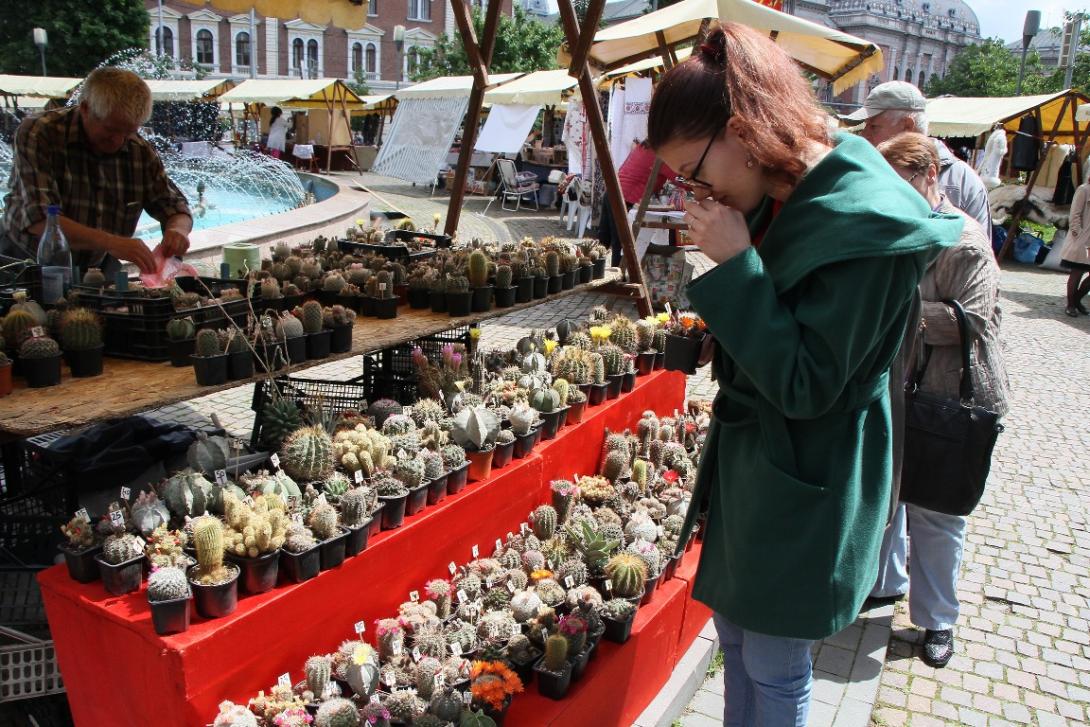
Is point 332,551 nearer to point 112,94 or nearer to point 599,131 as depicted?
point 112,94

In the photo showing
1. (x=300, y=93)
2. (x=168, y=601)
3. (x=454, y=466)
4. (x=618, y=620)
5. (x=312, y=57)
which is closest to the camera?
(x=168, y=601)

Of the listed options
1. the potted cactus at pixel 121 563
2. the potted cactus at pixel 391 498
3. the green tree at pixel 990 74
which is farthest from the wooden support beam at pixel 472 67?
the green tree at pixel 990 74

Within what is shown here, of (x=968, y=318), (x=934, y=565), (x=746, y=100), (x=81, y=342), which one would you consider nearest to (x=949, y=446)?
(x=968, y=318)

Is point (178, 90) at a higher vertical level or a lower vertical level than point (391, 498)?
higher

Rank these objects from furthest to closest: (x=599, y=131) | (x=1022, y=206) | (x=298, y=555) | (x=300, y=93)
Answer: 1. (x=300, y=93)
2. (x=1022, y=206)
3. (x=599, y=131)
4. (x=298, y=555)

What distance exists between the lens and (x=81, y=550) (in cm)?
197

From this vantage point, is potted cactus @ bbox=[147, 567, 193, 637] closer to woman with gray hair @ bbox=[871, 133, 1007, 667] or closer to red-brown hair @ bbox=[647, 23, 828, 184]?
red-brown hair @ bbox=[647, 23, 828, 184]

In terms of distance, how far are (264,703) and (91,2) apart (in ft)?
120

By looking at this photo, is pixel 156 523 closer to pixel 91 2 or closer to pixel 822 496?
pixel 822 496

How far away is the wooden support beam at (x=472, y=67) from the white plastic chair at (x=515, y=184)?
13.3m

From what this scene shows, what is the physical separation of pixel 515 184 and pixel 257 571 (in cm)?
1738

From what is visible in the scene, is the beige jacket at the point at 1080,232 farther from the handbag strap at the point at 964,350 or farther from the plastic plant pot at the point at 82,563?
the plastic plant pot at the point at 82,563

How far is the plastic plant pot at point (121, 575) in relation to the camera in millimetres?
1932

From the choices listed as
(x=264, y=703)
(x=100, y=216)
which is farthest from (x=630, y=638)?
(x=100, y=216)
